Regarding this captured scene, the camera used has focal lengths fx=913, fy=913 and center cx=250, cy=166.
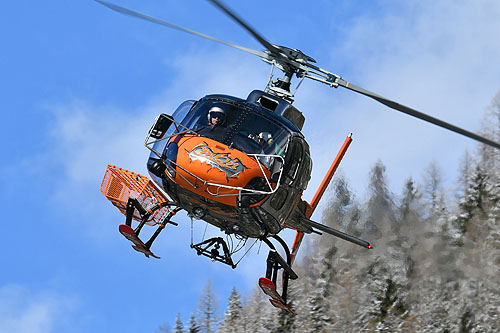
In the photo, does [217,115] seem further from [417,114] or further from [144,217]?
[417,114]

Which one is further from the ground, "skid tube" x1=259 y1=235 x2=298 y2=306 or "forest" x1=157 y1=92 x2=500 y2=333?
"forest" x1=157 y1=92 x2=500 y2=333

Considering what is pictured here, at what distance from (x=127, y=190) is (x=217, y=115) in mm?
4241

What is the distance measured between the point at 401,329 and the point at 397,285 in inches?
61.5

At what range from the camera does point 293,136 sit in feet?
62.1

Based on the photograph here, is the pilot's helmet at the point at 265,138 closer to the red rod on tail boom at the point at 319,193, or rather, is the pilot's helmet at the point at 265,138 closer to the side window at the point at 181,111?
the side window at the point at 181,111

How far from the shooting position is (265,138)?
60.9 feet

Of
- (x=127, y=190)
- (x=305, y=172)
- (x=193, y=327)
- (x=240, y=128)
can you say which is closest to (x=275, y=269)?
(x=305, y=172)

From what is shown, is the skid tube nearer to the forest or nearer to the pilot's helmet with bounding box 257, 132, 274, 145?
the pilot's helmet with bounding box 257, 132, 274, 145

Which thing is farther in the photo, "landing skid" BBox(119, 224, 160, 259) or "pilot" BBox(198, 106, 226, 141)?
"landing skid" BBox(119, 224, 160, 259)

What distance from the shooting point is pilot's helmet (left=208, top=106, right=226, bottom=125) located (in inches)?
735

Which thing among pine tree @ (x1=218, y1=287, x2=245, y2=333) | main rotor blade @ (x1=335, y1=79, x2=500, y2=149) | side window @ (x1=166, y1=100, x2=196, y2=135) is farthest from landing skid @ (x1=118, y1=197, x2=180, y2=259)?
pine tree @ (x1=218, y1=287, x2=245, y2=333)

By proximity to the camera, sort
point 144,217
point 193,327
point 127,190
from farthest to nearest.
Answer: point 193,327, point 127,190, point 144,217

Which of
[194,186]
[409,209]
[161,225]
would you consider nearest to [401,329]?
[409,209]

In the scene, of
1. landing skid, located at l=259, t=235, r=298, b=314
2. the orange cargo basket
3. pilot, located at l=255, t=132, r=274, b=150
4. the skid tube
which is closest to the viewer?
pilot, located at l=255, t=132, r=274, b=150
